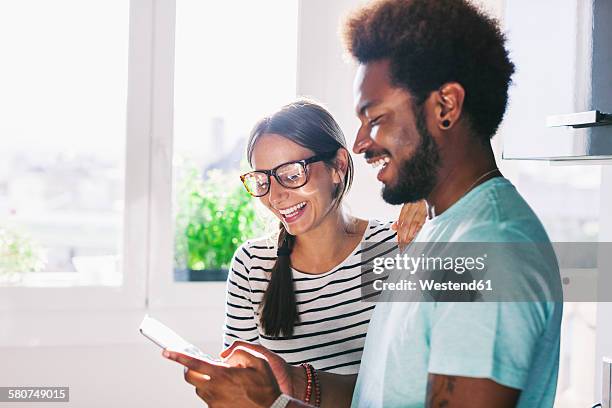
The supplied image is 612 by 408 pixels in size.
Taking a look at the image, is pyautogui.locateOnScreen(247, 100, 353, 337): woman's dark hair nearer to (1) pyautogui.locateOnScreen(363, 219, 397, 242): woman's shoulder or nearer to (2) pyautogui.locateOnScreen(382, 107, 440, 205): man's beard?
(1) pyautogui.locateOnScreen(363, 219, 397, 242): woman's shoulder

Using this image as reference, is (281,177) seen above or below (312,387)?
above

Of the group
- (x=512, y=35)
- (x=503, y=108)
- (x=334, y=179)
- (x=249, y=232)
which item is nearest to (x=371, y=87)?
(x=503, y=108)

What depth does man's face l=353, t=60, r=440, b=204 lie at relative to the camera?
2.33ft

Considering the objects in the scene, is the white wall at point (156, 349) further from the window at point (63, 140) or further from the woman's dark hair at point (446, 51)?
the woman's dark hair at point (446, 51)

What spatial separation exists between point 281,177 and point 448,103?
561 mm

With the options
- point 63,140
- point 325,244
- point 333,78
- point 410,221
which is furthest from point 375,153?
point 63,140

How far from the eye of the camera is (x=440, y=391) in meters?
0.65

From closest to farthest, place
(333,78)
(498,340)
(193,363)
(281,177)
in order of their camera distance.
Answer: (498,340) < (193,363) < (281,177) < (333,78)

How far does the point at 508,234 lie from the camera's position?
0.64m

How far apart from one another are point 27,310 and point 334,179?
1281mm

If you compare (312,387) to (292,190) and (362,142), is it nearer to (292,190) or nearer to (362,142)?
(292,190)

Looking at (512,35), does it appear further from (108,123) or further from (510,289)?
(108,123)

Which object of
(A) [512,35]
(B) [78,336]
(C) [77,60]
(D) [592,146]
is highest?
(C) [77,60]

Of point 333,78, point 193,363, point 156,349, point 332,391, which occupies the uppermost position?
point 333,78
